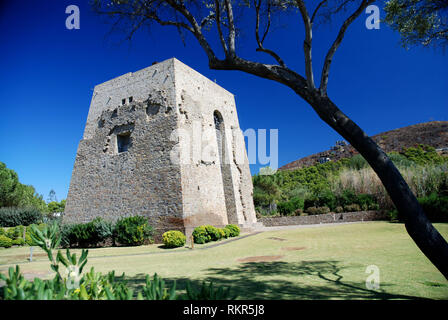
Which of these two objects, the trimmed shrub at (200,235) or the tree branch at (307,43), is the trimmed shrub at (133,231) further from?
the tree branch at (307,43)

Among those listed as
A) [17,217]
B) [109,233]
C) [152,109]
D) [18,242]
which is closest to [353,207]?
[152,109]

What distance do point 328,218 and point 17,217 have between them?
24.7 metres

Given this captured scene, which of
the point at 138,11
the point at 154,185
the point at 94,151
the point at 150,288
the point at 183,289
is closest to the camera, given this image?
the point at 150,288

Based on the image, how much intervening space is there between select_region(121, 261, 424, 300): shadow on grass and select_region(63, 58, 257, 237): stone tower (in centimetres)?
710

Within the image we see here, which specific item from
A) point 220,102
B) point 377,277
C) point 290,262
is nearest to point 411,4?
point 377,277

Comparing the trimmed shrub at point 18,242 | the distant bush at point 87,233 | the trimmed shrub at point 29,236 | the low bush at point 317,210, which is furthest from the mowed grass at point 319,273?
the low bush at point 317,210

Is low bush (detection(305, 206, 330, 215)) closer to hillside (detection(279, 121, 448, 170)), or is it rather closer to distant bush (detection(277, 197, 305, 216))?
distant bush (detection(277, 197, 305, 216))

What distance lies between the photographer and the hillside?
152 feet

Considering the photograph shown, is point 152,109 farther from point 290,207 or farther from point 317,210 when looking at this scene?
point 317,210

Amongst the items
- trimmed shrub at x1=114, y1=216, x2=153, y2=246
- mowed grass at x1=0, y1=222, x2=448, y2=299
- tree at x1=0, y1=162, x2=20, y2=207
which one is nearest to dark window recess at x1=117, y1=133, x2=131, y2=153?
trimmed shrub at x1=114, y1=216, x2=153, y2=246

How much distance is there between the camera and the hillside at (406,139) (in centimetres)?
4628
